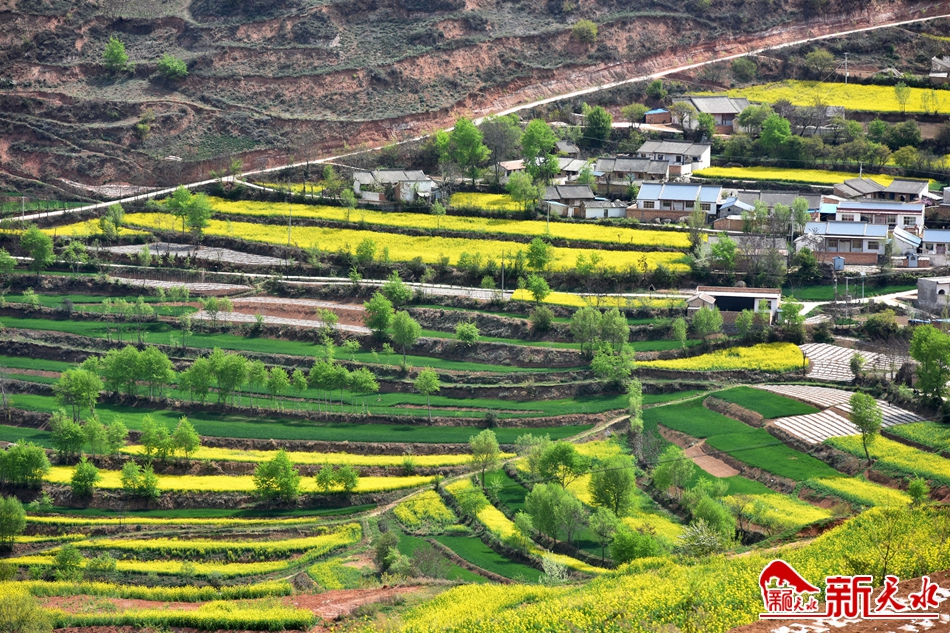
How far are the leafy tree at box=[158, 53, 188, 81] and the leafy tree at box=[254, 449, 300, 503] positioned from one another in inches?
2751

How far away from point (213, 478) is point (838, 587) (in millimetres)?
39365

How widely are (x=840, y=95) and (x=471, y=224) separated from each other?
151 feet

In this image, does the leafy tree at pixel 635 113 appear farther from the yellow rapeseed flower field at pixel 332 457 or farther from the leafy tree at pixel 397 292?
the yellow rapeseed flower field at pixel 332 457

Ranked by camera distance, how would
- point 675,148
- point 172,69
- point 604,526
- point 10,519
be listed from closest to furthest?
point 604,526
point 10,519
point 675,148
point 172,69

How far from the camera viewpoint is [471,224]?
100 meters

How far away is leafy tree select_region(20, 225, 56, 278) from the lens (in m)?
92.8

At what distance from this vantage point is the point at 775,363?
76312 mm

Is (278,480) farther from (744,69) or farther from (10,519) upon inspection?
(744,69)

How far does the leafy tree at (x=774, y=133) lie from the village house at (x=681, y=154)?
5060 millimetres

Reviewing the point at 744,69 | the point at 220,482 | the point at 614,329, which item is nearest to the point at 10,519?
the point at 220,482

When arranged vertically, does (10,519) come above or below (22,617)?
below

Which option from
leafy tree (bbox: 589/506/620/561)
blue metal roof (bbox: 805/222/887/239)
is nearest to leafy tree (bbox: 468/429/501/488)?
leafy tree (bbox: 589/506/620/561)

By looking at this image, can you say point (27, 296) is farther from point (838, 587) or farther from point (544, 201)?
point (838, 587)

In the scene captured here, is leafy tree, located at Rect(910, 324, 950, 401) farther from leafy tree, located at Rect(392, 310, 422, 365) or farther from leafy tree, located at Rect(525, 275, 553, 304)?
leafy tree, located at Rect(392, 310, 422, 365)
